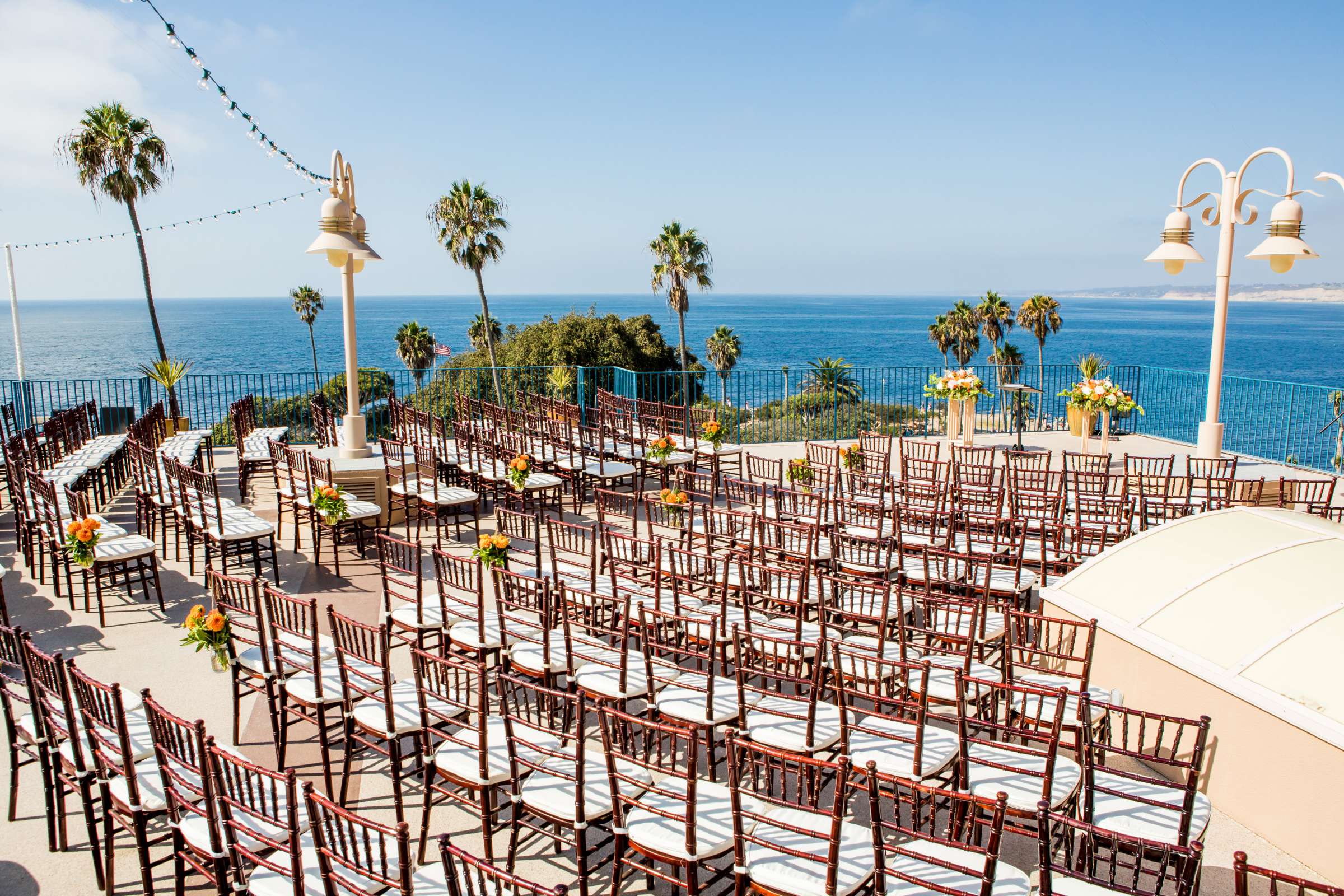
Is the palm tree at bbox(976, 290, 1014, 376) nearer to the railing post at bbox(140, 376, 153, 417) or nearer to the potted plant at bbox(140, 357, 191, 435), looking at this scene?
the potted plant at bbox(140, 357, 191, 435)

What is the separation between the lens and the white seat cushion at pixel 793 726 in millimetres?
4078

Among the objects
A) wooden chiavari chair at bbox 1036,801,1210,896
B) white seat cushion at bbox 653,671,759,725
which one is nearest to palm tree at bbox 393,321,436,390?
white seat cushion at bbox 653,671,759,725

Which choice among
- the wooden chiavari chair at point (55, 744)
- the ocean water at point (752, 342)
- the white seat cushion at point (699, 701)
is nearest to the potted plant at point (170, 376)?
the wooden chiavari chair at point (55, 744)

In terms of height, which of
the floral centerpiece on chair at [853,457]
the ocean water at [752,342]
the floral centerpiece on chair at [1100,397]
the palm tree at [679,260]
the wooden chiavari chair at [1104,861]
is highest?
the palm tree at [679,260]

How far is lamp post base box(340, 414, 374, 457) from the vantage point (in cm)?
1019

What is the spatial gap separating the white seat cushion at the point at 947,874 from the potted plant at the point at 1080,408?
9.24 meters

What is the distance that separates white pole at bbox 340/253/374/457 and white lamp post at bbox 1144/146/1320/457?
8.66 metres

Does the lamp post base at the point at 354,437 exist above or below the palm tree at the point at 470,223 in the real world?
below

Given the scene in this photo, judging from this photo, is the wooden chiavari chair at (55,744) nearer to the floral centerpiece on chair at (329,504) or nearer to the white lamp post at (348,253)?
the floral centerpiece on chair at (329,504)

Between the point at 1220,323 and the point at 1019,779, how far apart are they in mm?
7979

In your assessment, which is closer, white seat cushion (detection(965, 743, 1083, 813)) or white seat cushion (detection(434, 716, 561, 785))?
white seat cushion (detection(965, 743, 1083, 813))

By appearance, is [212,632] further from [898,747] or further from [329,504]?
[898,747]

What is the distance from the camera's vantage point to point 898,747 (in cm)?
405

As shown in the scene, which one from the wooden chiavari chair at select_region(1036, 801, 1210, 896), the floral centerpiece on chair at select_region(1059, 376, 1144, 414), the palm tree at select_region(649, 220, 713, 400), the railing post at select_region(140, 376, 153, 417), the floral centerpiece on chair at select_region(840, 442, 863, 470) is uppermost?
the palm tree at select_region(649, 220, 713, 400)
